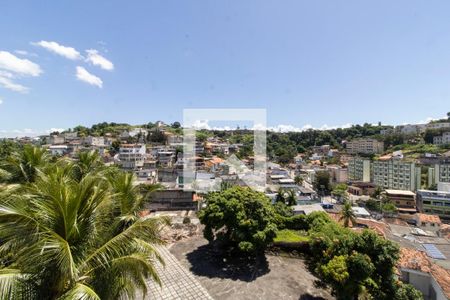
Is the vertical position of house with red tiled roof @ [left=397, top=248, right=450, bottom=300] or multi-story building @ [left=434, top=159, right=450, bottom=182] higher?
multi-story building @ [left=434, top=159, right=450, bottom=182]

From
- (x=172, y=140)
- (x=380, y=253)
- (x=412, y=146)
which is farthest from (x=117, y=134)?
(x=412, y=146)

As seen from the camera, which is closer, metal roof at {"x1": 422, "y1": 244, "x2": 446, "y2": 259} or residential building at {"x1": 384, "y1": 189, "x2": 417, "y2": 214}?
metal roof at {"x1": 422, "y1": 244, "x2": 446, "y2": 259}

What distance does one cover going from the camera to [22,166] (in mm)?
7062

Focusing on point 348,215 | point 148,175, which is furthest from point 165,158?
point 348,215

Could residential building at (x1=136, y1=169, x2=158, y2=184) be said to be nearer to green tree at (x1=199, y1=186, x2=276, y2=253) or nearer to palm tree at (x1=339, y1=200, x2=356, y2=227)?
green tree at (x1=199, y1=186, x2=276, y2=253)

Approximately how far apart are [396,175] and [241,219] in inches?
1631

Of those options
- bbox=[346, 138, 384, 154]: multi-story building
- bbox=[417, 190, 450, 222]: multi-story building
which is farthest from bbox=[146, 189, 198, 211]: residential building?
bbox=[346, 138, 384, 154]: multi-story building

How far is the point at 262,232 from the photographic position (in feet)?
31.8

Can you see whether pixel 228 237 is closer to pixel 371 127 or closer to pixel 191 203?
pixel 191 203

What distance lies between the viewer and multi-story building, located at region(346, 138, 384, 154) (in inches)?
2581

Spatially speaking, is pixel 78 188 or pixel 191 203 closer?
pixel 78 188

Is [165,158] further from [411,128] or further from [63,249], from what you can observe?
[411,128]

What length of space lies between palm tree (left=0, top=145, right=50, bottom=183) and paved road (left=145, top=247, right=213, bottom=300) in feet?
17.4

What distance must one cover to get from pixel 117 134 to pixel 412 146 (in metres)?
87.2
